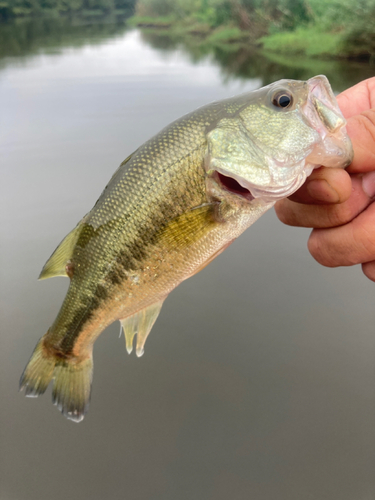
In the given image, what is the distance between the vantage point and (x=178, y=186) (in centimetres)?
132

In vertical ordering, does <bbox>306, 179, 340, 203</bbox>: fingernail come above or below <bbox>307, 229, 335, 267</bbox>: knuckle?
above

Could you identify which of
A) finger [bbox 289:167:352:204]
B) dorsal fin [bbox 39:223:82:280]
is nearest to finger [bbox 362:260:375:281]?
finger [bbox 289:167:352:204]

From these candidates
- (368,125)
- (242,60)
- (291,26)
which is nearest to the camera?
(368,125)

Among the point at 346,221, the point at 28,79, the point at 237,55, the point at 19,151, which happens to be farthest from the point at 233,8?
the point at 346,221

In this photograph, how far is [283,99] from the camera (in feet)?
4.23

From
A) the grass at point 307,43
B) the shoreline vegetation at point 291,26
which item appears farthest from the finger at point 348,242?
the grass at point 307,43

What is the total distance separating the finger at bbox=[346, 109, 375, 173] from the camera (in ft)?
4.42

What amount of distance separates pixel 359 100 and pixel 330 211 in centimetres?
62

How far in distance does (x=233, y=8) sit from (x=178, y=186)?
76.7 ft

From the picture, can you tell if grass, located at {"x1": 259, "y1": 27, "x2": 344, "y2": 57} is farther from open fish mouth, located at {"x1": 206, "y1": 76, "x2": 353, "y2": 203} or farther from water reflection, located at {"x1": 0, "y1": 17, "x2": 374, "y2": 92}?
open fish mouth, located at {"x1": 206, "y1": 76, "x2": 353, "y2": 203}

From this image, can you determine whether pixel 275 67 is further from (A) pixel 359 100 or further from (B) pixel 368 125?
(B) pixel 368 125

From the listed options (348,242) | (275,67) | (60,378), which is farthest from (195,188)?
(275,67)

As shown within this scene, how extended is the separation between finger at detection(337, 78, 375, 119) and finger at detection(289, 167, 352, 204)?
1.97 feet

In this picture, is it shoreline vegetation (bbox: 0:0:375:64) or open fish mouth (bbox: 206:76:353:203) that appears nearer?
open fish mouth (bbox: 206:76:353:203)
